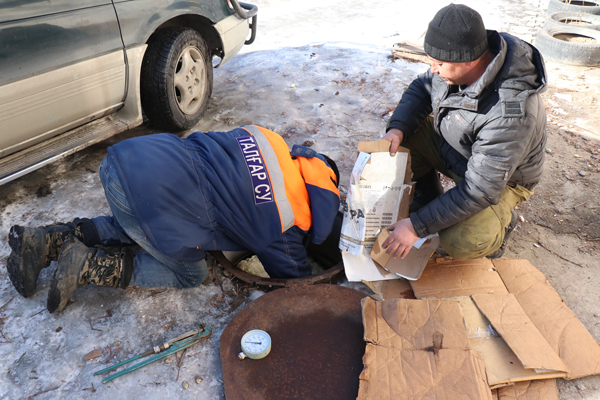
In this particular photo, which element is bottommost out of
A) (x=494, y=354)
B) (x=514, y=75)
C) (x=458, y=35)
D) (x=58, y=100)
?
(x=494, y=354)

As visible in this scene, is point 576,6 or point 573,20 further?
point 576,6

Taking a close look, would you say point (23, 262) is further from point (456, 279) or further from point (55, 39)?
point (456, 279)

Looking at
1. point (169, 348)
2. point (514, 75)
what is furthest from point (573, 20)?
point (169, 348)

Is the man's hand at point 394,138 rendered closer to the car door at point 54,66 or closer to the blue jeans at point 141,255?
the blue jeans at point 141,255

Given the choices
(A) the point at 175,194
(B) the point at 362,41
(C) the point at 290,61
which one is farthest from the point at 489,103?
(B) the point at 362,41

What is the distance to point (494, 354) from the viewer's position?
1.77 m

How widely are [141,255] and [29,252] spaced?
532mm

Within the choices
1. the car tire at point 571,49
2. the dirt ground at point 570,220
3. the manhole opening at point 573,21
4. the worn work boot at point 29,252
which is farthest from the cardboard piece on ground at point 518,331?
the manhole opening at point 573,21

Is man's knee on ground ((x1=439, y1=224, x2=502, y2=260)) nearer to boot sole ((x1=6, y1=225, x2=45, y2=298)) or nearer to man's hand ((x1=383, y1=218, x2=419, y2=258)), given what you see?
man's hand ((x1=383, y1=218, x2=419, y2=258))

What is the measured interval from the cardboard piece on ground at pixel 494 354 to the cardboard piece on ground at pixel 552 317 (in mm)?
149

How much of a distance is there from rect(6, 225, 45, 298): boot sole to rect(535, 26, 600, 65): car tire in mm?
5684

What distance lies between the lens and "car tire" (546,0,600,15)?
6.01 meters

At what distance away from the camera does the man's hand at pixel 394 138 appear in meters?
2.38

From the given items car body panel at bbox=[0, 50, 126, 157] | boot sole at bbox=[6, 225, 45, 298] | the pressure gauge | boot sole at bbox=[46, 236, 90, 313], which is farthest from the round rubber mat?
car body panel at bbox=[0, 50, 126, 157]
